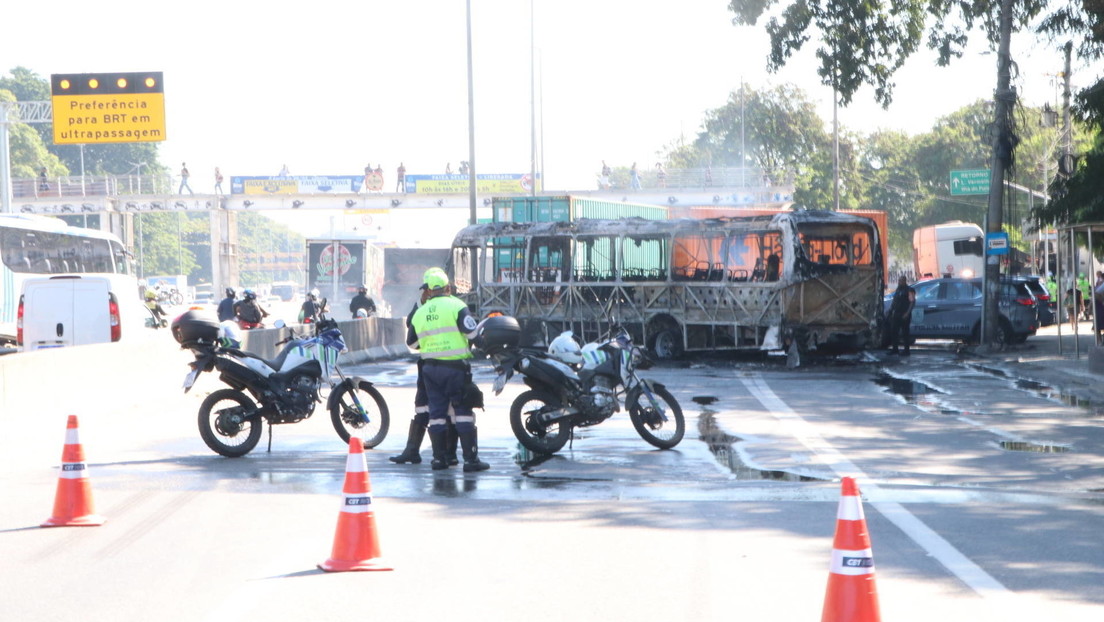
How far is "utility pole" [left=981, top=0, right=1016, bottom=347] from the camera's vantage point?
2597 cm

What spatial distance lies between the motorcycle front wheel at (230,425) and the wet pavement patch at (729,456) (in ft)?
13.7

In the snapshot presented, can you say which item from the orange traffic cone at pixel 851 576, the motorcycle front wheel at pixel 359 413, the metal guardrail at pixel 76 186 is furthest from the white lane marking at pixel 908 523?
the metal guardrail at pixel 76 186

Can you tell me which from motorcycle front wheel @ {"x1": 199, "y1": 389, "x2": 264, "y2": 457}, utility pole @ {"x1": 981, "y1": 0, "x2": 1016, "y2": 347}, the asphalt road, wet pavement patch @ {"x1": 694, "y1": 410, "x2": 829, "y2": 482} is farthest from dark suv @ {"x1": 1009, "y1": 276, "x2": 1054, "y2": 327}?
motorcycle front wheel @ {"x1": 199, "y1": 389, "x2": 264, "y2": 457}

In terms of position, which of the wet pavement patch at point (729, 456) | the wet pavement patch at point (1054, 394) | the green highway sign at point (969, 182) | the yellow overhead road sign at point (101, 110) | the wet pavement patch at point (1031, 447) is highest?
the yellow overhead road sign at point (101, 110)

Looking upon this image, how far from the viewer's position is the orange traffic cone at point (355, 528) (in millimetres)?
6898

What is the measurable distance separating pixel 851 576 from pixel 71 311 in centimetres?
2066

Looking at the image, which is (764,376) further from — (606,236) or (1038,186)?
(1038,186)

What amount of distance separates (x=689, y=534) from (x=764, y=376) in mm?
13618

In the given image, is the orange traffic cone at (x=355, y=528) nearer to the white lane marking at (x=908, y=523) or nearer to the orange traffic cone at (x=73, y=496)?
the orange traffic cone at (x=73, y=496)

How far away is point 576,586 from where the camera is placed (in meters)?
6.64

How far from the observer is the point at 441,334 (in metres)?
10.8

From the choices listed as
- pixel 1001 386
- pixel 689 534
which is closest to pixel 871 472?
pixel 689 534

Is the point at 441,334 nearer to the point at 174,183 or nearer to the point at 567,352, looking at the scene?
the point at 567,352

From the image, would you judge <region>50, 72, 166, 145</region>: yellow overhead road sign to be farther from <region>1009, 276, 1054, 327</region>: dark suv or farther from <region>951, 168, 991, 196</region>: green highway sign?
<region>951, 168, 991, 196</region>: green highway sign
